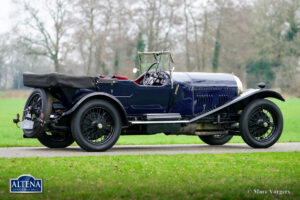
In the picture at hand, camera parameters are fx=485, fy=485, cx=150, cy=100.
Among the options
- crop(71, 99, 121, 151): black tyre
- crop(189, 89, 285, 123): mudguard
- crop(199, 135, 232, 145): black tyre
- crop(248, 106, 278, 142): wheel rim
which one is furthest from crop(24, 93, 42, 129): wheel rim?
crop(248, 106, 278, 142): wheel rim

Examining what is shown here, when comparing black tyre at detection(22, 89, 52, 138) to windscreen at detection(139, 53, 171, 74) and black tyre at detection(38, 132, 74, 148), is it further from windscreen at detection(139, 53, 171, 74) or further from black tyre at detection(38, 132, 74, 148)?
windscreen at detection(139, 53, 171, 74)

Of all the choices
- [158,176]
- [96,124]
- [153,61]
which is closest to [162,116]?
[96,124]

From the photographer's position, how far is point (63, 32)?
39.0 m

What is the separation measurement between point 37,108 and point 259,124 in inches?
180

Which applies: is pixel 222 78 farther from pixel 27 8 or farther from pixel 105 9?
pixel 27 8

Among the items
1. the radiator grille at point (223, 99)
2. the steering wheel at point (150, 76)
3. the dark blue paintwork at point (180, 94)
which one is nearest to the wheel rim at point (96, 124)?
the dark blue paintwork at point (180, 94)

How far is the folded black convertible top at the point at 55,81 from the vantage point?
879cm

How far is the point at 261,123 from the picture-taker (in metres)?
10.2

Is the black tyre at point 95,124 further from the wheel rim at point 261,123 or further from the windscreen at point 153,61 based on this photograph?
the wheel rim at point 261,123

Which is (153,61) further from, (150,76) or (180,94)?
(180,94)

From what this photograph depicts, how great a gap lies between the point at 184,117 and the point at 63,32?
99.5 feet

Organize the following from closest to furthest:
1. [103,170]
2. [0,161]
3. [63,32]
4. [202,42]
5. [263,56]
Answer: [103,170] → [0,161] → [63,32] → [202,42] → [263,56]

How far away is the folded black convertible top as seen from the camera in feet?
28.8

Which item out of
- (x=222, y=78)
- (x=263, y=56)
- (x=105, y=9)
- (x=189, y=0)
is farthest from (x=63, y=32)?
(x=222, y=78)
